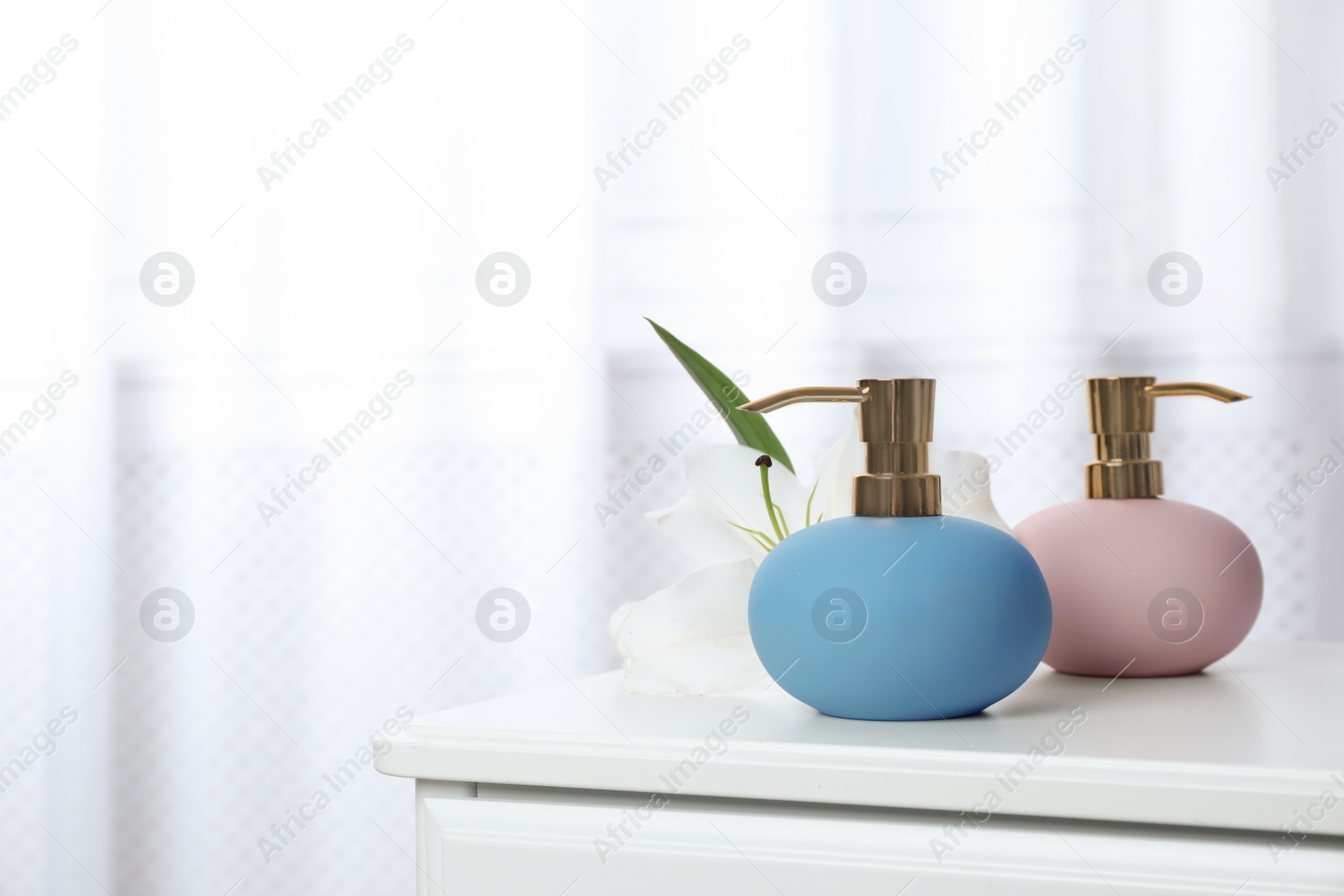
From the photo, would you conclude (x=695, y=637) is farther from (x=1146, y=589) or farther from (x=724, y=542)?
(x=1146, y=589)

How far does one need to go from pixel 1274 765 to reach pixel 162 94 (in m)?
1.27

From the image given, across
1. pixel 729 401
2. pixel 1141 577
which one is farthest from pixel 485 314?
pixel 1141 577

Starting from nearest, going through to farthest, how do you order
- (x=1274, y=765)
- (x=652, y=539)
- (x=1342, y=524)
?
(x=1274, y=765) < (x=1342, y=524) < (x=652, y=539)

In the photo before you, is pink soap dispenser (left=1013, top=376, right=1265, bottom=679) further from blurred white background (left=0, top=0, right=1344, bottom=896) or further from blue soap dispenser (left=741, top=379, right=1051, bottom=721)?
blurred white background (left=0, top=0, right=1344, bottom=896)

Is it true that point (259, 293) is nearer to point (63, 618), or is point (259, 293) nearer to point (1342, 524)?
point (63, 618)

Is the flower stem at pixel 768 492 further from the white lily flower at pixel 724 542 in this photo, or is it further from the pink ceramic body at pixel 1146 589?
the pink ceramic body at pixel 1146 589

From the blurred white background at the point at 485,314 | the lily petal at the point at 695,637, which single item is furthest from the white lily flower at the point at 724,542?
the blurred white background at the point at 485,314

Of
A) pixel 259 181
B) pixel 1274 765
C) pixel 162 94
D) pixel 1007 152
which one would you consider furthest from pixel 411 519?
pixel 1274 765

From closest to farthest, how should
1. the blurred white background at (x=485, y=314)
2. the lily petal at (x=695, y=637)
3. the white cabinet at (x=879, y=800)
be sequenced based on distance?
the white cabinet at (x=879, y=800)
the lily petal at (x=695, y=637)
the blurred white background at (x=485, y=314)

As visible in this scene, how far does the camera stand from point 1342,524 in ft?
3.43

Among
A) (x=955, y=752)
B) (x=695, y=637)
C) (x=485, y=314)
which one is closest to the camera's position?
(x=955, y=752)

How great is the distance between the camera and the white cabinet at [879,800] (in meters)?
0.31

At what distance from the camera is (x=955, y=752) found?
13.4 inches

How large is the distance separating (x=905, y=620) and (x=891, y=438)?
69 millimetres
